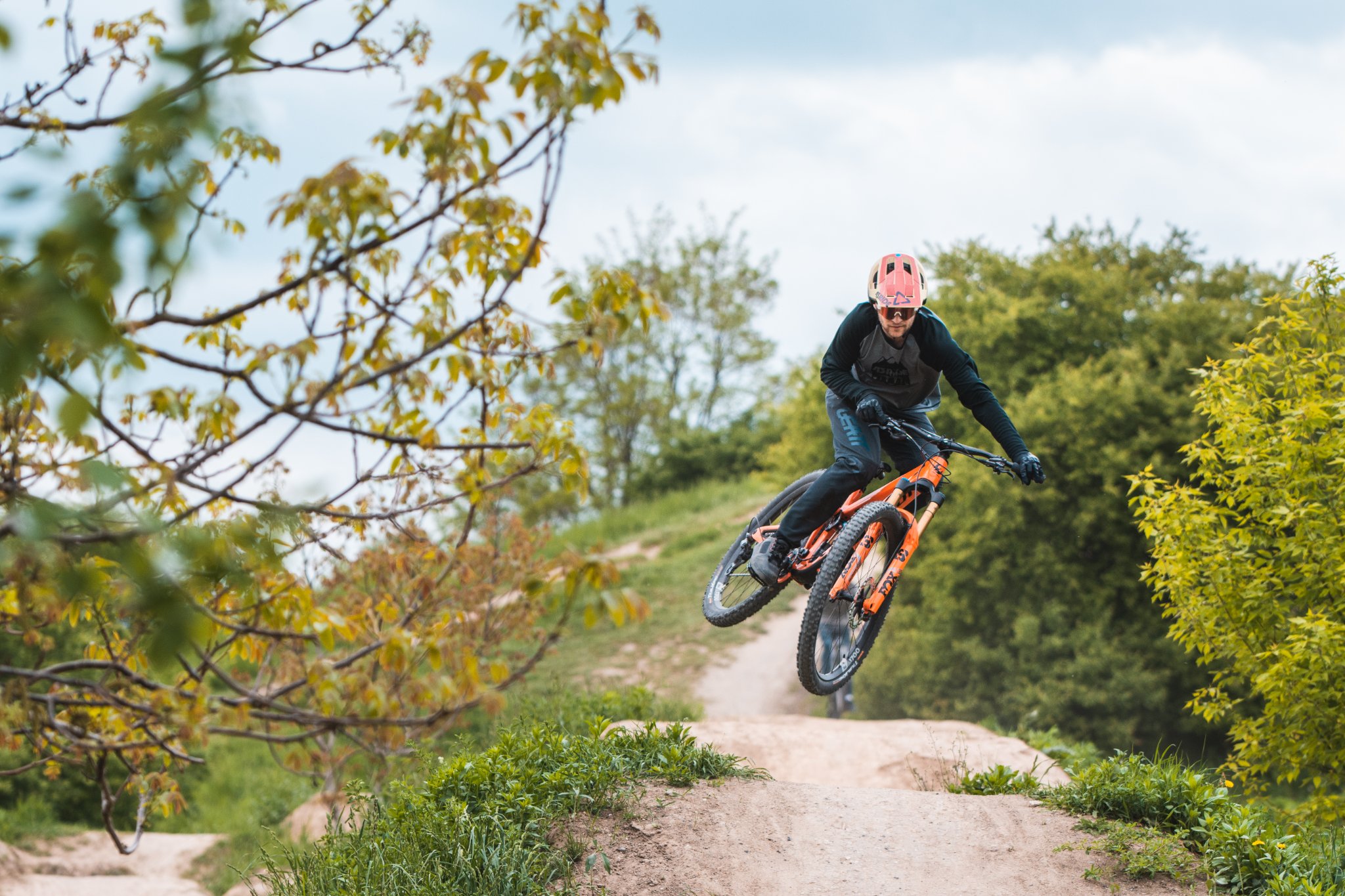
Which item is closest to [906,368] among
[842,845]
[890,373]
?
[890,373]

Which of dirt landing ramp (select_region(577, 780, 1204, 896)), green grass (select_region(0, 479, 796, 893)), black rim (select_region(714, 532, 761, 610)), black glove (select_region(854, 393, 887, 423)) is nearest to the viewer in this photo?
black glove (select_region(854, 393, 887, 423))

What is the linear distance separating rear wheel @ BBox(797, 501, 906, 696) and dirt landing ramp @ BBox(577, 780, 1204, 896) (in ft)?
3.75

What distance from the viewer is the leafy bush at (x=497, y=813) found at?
247 inches

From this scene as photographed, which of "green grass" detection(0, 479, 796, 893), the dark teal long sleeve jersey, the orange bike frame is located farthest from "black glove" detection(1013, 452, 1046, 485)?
"green grass" detection(0, 479, 796, 893)

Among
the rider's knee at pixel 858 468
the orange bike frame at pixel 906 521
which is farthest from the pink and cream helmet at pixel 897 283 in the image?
the orange bike frame at pixel 906 521

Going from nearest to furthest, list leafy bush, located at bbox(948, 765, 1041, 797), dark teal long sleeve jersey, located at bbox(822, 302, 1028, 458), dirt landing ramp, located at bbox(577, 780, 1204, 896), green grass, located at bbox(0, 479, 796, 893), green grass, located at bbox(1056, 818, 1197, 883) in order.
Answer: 1. dark teal long sleeve jersey, located at bbox(822, 302, 1028, 458)
2. dirt landing ramp, located at bbox(577, 780, 1204, 896)
3. green grass, located at bbox(1056, 818, 1197, 883)
4. leafy bush, located at bbox(948, 765, 1041, 797)
5. green grass, located at bbox(0, 479, 796, 893)

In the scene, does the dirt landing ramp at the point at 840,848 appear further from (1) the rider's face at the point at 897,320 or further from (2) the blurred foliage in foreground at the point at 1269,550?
(1) the rider's face at the point at 897,320

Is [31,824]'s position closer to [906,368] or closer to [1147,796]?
[906,368]

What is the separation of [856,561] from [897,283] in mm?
1601

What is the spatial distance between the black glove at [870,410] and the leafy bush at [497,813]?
2.86 m

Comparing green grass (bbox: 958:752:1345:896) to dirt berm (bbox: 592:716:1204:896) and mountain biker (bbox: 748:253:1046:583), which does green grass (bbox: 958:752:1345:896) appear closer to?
dirt berm (bbox: 592:716:1204:896)

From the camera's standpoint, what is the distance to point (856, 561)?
20.1 feet

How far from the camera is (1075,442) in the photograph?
51.4 feet

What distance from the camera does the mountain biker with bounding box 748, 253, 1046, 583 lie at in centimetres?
603
